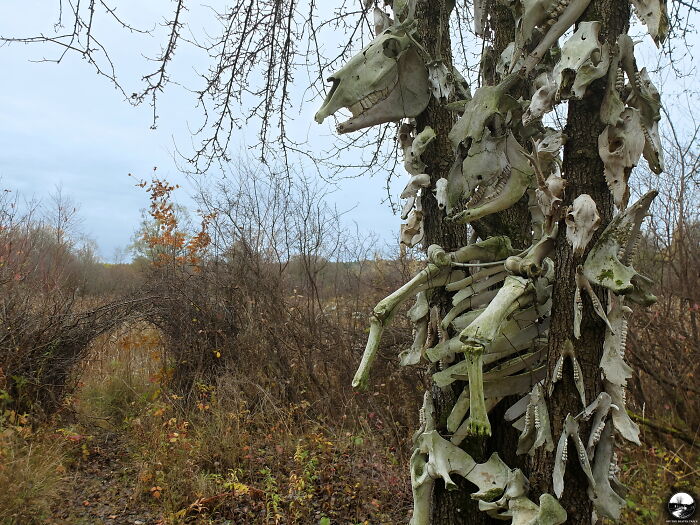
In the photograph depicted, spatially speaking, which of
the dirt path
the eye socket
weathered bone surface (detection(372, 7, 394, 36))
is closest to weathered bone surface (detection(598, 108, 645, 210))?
the eye socket

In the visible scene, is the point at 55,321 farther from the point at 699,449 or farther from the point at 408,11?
the point at 699,449

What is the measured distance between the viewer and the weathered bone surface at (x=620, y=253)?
1283 millimetres

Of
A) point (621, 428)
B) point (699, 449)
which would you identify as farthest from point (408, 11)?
point (699, 449)

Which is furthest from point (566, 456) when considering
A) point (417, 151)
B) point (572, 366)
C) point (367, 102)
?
point (367, 102)

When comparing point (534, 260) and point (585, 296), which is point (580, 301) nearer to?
point (585, 296)

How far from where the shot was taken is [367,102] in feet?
5.65

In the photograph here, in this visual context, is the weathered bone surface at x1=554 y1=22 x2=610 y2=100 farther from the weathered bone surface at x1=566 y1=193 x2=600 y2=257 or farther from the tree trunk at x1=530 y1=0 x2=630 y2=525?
the weathered bone surface at x1=566 y1=193 x2=600 y2=257

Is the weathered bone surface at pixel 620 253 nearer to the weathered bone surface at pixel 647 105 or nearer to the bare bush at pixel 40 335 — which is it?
the weathered bone surface at pixel 647 105

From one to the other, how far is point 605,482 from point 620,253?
0.55 meters

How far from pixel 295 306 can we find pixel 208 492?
9.17 ft

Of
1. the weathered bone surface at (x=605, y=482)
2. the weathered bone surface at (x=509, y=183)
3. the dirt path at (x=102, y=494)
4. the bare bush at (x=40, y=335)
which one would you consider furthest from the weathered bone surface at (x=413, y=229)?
the bare bush at (x=40, y=335)

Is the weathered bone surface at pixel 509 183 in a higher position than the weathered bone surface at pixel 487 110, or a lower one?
lower

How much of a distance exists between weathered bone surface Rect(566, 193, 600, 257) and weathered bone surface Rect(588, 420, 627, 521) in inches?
17.7

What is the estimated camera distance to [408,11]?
73.7 inches
